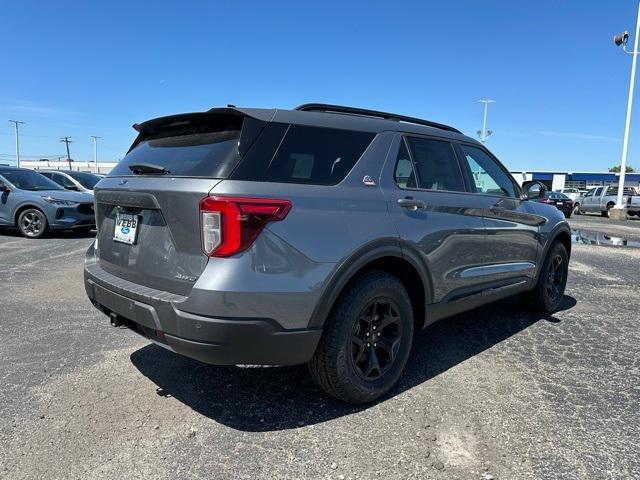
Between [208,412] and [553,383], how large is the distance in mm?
2460

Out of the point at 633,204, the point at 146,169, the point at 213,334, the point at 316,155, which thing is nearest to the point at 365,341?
the point at 213,334

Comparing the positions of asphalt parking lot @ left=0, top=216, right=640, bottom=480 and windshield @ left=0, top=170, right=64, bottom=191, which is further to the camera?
windshield @ left=0, top=170, right=64, bottom=191

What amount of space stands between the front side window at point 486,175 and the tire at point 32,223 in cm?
968

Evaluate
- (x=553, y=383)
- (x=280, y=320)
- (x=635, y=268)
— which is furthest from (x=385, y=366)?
(x=635, y=268)

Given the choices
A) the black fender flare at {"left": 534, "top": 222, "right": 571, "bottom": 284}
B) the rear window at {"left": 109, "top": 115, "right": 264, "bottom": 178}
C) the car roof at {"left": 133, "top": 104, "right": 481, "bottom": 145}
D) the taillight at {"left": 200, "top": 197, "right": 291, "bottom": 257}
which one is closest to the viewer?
the taillight at {"left": 200, "top": 197, "right": 291, "bottom": 257}

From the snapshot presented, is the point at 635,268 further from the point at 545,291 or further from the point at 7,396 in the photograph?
the point at 7,396

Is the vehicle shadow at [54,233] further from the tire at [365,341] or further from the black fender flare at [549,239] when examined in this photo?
the black fender flare at [549,239]

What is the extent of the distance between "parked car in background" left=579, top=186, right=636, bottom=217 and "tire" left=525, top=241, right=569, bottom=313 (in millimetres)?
24468

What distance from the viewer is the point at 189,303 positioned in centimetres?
246

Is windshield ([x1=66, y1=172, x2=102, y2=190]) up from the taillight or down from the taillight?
up

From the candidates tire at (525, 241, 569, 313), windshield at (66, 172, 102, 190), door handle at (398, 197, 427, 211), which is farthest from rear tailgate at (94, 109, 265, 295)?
windshield at (66, 172, 102, 190)

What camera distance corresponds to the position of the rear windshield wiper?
288 centimetres

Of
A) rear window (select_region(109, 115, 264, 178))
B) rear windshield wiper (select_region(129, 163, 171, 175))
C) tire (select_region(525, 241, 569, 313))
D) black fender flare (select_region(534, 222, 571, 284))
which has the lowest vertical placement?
tire (select_region(525, 241, 569, 313))

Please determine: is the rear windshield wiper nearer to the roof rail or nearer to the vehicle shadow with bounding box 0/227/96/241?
the roof rail
